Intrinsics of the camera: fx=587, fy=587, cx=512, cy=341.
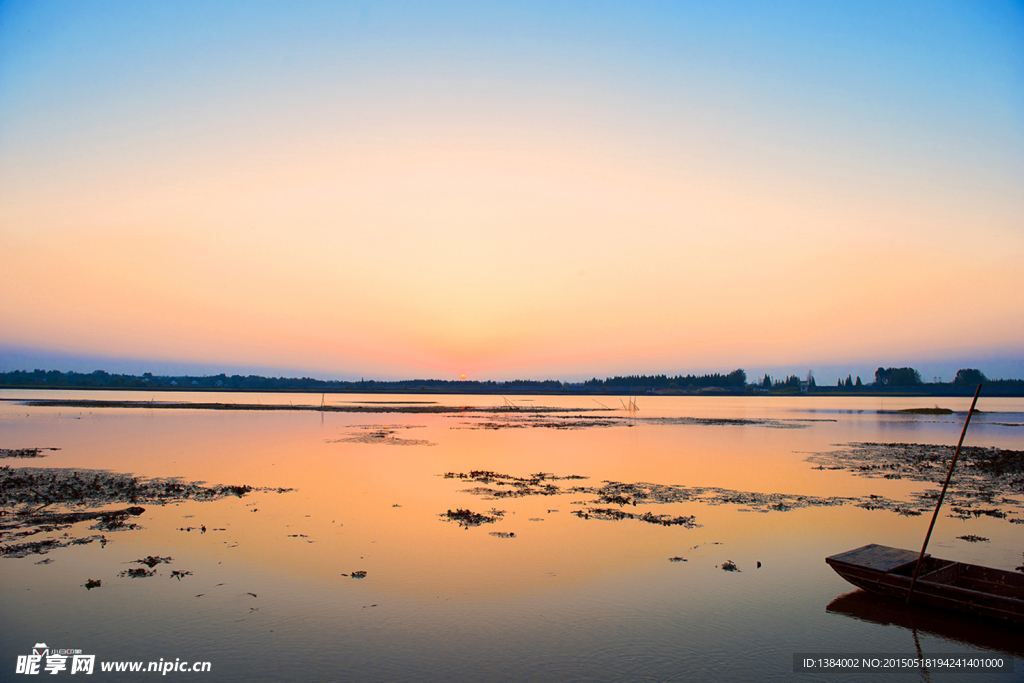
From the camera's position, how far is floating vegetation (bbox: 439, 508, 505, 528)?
18.7 meters

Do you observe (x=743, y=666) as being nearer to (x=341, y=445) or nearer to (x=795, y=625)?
(x=795, y=625)

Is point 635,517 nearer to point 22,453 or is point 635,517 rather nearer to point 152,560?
point 152,560

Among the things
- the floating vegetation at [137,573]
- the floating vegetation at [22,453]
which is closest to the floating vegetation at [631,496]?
the floating vegetation at [137,573]

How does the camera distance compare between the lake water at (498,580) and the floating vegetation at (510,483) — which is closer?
the lake water at (498,580)

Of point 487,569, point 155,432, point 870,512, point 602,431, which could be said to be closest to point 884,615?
point 487,569

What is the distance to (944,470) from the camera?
31.4 metres

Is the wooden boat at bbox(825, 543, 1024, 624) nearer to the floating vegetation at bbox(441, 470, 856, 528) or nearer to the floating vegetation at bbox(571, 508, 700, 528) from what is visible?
the floating vegetation at bbox(571, 508, 700, 528)

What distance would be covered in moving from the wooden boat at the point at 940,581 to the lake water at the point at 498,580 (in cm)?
35

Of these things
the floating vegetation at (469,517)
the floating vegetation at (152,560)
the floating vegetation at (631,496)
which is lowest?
the floating vegetation at (631,496)

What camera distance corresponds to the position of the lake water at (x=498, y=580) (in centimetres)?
967

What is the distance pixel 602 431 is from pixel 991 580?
45.0m

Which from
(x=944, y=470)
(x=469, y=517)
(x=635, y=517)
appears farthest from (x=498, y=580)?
(x=944, y=470)

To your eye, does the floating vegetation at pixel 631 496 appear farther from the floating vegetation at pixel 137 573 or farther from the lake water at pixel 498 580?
the floating vegetation at pixel 137 573

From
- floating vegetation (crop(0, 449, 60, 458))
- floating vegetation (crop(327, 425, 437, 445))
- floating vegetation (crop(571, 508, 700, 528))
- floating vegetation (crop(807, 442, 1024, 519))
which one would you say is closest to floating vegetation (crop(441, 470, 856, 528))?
floating vegetation (crop(571, 508, 700, 528))
